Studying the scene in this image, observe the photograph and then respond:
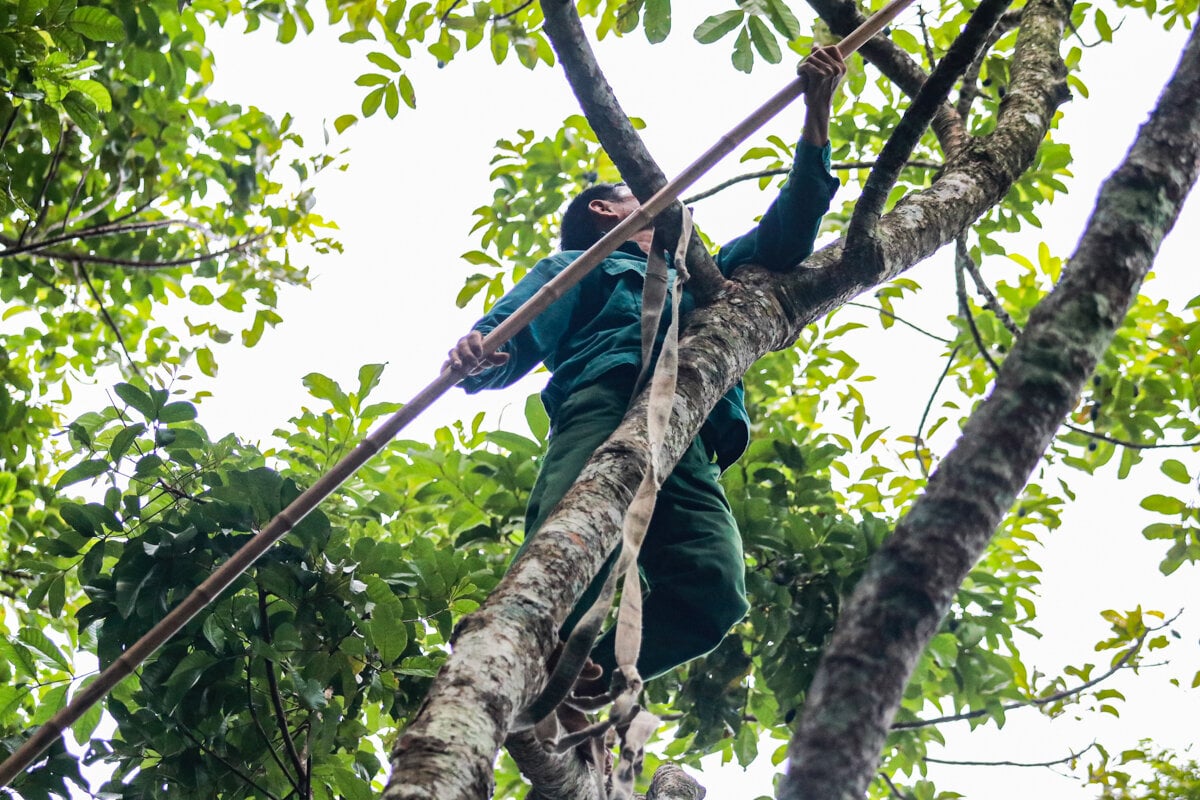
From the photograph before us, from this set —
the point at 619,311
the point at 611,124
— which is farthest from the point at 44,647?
the point at 611,124

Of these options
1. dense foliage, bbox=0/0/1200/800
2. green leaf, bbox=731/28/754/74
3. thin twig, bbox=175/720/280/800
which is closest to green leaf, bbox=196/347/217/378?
dense foliage, bbox=0/0/1200/800

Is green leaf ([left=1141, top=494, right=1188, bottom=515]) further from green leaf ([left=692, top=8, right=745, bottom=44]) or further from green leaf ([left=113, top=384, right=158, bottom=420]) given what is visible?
green leaf ([left=113, top=384, right=158, bottom=420])

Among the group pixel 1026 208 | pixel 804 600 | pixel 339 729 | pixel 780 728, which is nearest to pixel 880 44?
pixel 1026 208

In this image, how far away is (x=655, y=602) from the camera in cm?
269

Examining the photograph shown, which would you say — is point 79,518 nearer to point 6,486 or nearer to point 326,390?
point 326,390

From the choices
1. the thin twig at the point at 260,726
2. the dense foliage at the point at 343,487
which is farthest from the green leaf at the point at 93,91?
the thin twig at the point at 260,726

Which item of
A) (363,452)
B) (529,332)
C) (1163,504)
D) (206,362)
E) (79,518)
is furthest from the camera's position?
(206,362)

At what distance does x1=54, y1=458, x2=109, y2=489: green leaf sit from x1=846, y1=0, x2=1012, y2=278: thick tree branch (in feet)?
6.37

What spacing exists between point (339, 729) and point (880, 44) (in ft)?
8.91

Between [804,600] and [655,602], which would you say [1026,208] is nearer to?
[804,600]

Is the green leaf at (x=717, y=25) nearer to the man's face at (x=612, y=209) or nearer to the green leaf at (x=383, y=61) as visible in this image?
the man's face at (x=612, y=209)

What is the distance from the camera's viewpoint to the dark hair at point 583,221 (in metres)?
3.60

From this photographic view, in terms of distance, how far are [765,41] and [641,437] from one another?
1.58 meters

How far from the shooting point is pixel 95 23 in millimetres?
3197
